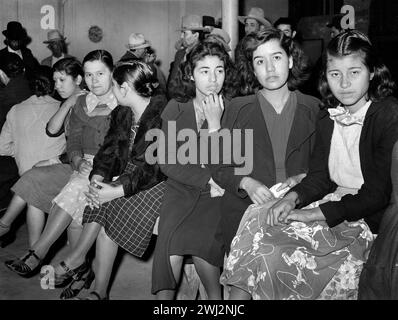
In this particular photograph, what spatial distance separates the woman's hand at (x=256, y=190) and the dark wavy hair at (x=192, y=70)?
0.68 metres

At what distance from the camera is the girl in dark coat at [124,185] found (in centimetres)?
310

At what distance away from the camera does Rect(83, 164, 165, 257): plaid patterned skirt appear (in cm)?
308

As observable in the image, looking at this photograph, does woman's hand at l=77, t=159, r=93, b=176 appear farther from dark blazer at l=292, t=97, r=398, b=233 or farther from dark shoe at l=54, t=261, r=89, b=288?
dark blazer at l=292, t=97, r=398, b=233

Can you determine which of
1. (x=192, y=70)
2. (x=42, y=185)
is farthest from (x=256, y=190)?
(x=42, y=185)

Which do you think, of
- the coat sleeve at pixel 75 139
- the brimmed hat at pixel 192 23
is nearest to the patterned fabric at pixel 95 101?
the coat sleeve at pixel 75 139

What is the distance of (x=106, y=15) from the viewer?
8781 mm

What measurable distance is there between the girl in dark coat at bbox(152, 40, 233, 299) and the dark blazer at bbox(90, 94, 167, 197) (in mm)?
132

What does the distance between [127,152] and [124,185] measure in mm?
298

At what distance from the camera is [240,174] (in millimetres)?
2729

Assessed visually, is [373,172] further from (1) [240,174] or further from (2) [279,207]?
(1) [240,174]

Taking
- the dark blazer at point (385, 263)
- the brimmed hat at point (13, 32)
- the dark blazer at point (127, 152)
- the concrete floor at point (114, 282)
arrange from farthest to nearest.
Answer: the brimmed hat at point (13, 32) → the concrete floor at point (114, 282) → the dark blazer at point (127, 152) → the dark blazer at point (385, 263)

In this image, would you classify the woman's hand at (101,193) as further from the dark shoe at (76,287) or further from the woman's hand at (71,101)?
the woman's hand at (71,101)

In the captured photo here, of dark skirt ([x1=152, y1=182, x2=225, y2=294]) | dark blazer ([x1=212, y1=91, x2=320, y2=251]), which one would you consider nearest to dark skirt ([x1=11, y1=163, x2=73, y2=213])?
dark skirt ([x1=152, y1=182, x2=225, y2=294])
